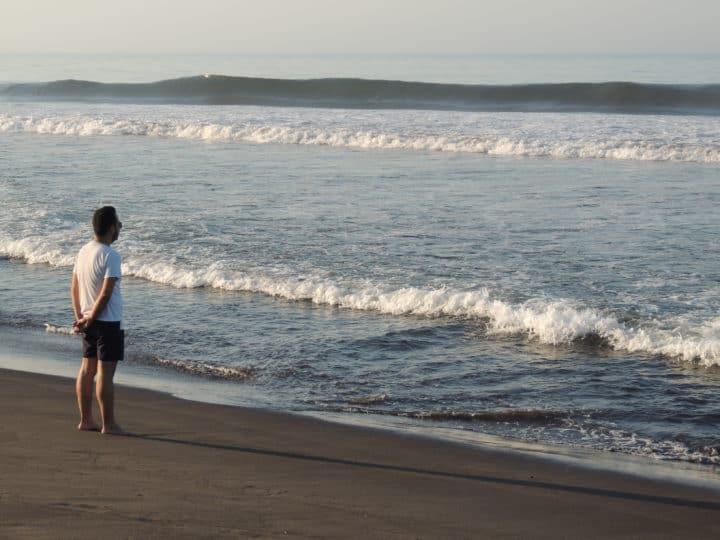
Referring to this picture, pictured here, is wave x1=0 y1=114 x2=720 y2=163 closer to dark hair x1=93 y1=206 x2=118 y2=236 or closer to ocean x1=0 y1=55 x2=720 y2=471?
ocean x1=0 y1=55 x2=720 y2=471

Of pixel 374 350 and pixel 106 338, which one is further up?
pixel 106 338

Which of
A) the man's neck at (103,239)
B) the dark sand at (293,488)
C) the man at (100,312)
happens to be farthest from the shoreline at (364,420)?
the man's neck at (103,239)

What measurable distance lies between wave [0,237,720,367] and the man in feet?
13.3

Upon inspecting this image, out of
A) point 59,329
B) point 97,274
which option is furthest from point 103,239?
point 59,329

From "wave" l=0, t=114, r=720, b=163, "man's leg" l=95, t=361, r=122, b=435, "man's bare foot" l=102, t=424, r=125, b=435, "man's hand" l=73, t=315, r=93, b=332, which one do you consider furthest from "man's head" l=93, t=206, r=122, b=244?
"wave" l=0, t=114, r=720, b=163

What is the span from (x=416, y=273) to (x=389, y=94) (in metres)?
32.5

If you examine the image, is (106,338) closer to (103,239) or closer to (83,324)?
(83,324)

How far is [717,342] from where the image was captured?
325 inches

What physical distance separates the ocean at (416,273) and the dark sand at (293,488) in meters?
0.77

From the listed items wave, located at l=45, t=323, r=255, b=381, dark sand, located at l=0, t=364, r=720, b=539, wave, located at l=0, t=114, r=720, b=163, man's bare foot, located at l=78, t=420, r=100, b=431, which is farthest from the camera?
wave, located at l=0, t=114, r=720, b=163

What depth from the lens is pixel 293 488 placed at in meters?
5.20

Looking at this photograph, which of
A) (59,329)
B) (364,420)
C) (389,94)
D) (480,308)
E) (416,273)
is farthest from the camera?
(389,94)

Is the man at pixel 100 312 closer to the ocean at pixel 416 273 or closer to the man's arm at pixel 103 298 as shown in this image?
the man's arm at pixel 103 298

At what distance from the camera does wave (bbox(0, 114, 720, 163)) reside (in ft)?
73.9
